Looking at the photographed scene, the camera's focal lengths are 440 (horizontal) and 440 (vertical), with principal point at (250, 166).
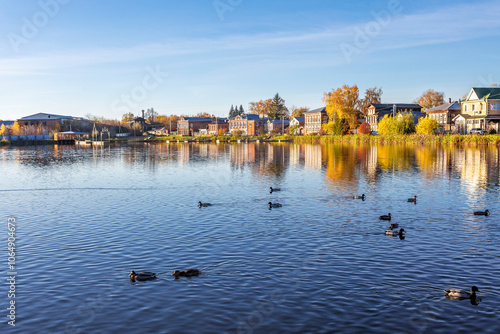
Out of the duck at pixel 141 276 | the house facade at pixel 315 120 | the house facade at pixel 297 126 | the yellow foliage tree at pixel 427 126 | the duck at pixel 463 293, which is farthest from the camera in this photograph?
the house facade at pixel 297 126

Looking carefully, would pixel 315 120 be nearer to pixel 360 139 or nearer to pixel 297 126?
pixel 297 126

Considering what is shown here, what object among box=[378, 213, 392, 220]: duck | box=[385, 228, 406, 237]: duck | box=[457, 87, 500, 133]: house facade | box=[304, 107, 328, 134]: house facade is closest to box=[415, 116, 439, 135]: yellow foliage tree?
box=[457, 87, 500, 133]: house facade

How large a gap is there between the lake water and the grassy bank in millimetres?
63646

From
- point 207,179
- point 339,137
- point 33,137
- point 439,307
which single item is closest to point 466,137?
point 339,137

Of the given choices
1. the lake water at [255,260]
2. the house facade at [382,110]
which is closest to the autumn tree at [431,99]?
the house facade at [382,110]

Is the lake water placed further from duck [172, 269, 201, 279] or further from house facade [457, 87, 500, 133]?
house facade [457, 87, 500, 133]

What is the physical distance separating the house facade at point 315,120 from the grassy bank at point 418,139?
24854mm

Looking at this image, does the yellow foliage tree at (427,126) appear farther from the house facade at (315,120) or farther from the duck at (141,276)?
the duck at (141,276)

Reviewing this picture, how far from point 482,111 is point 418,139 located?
18.0 metres

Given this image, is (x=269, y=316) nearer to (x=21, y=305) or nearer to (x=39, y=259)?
(x=21, y=305)

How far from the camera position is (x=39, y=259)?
1984 centimetres

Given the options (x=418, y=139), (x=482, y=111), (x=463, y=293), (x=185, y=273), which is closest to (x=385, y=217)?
(x=463, y=293)

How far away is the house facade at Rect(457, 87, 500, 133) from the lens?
360 feet

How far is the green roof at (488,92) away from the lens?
111 meters
